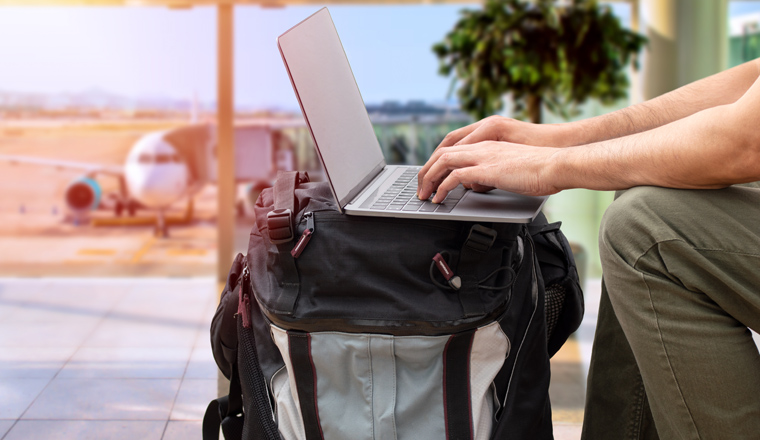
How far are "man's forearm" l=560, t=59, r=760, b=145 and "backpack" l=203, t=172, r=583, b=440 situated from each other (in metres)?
0.26

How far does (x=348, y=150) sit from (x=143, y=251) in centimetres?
267

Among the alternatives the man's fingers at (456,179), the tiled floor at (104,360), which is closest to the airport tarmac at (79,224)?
the tiled floor at (104,360)

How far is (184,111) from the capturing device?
3.34 metres

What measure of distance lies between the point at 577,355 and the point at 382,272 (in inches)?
52.7

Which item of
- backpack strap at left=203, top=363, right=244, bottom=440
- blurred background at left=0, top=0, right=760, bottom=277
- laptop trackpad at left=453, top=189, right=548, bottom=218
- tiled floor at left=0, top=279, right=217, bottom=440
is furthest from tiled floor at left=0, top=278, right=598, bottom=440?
laptop trackpad at left=453, top=189, right=548, bottom=218

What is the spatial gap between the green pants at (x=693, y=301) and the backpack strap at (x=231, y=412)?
678 millimetres

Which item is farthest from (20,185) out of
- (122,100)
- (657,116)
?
(657,116)

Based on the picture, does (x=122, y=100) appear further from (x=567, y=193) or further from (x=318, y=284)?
(x=318, y=284)

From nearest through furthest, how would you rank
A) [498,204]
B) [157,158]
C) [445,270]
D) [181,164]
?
[445,270], [498,204], [157,158], [181,164]

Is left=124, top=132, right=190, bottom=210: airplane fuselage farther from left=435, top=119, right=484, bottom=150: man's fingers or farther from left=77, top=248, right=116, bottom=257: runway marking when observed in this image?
left=435, top=119, right=484, bottom=150: man's fingers

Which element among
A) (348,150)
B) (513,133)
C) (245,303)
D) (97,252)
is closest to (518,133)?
(513,133)

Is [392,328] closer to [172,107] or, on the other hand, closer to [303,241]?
[303,241]

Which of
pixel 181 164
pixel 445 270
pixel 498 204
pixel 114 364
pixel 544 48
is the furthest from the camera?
pixel 181 164

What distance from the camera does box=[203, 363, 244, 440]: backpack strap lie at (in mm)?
1155
